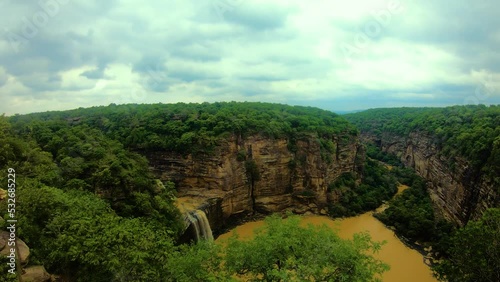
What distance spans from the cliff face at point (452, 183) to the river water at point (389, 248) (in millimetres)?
4872

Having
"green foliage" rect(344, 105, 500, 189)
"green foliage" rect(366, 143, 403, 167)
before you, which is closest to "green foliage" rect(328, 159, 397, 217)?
"green foliage" rect(344, 105, 500, 189)

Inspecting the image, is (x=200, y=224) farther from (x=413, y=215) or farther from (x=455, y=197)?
(x=455, y=197)

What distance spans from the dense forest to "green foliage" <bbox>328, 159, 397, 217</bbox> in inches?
6.3

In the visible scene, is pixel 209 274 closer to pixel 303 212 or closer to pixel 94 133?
pixel 94 133

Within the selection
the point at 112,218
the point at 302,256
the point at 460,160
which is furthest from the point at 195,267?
the point at 460,160

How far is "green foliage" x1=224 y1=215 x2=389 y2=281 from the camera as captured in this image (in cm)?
1052

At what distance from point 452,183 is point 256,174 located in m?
17.8

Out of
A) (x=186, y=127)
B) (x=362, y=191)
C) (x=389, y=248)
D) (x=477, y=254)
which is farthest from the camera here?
(x=362, y=191)

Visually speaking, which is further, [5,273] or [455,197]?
[455,197]

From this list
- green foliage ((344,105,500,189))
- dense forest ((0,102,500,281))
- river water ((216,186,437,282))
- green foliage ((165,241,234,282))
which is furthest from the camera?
green foliage ((344,105,500,189))

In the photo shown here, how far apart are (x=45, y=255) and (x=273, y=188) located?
23.9m

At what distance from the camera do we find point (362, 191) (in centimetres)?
3809

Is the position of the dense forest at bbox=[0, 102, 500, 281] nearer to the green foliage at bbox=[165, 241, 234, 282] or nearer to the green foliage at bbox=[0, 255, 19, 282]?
the green foliage at bbox=[165, 241, 234, 282]

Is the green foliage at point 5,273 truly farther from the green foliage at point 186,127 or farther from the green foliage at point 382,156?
the green foliage at point 382,156
